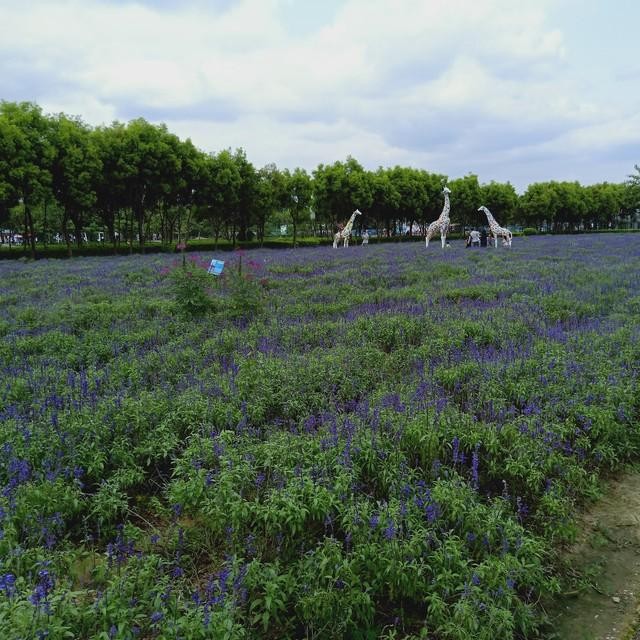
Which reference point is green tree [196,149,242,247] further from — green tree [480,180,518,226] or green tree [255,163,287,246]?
green tree [480,180,518,226]

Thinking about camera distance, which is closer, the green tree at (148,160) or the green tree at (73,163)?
the green tree at (73,163)

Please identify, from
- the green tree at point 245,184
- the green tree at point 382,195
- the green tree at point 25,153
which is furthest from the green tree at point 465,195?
the green tree at point 25,153

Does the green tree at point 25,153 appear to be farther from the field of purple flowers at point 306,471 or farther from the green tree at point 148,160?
the field of purple flowers at point 306,471

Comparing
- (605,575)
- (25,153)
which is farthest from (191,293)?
(25,153)

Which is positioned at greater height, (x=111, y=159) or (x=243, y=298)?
(x=111, y=159)

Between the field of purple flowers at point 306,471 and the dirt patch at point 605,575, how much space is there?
7.0 inches

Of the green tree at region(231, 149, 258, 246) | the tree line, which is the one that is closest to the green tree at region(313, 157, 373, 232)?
the tree line

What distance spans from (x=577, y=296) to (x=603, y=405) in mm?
6765

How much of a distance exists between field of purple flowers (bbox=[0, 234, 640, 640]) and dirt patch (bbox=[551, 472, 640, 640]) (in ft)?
0.58

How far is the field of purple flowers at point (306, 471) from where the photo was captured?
301 centimetres

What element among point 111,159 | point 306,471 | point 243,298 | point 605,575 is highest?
point 111,159

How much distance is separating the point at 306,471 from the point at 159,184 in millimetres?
39057

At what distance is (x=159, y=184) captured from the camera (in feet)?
128

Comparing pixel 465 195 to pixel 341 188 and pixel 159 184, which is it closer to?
pixel 341 188
